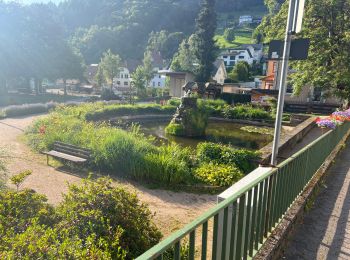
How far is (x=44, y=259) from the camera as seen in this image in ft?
9.93

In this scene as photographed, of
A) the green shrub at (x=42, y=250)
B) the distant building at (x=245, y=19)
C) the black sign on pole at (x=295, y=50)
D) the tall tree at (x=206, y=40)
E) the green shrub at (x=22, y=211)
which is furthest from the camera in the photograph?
the distant building at (x=245, y=19)

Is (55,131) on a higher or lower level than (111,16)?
lower

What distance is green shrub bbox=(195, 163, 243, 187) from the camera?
9156 mm

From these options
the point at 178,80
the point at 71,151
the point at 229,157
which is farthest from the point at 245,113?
the point at 71,151

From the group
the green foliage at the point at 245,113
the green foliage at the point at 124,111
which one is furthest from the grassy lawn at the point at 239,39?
the green foliage at the point at 124,111

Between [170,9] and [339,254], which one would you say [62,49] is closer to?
[339,254]

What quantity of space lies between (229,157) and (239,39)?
118670 mm

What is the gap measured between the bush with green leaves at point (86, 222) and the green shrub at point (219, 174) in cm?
425

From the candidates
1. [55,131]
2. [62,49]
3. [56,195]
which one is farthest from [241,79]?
[56,195]

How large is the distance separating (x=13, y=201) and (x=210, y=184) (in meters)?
5.84

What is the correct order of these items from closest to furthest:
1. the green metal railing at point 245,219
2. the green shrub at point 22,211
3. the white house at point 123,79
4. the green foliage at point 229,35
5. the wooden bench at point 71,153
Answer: the green metal railing at point 245,219 → the green shrub at point 22,211 → the wooden bench at point 71,153 → the white house at point 123,79 → the green foliage at point 229,35

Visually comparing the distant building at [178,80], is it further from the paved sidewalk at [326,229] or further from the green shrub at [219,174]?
the paved sidewalk at [326,229]

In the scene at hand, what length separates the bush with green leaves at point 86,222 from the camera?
11.6 ft

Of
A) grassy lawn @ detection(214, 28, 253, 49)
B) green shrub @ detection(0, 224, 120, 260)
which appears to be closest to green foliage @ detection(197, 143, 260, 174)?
green shrub @ detection(0, 224, 120, 260)
